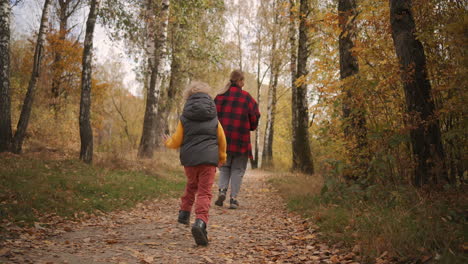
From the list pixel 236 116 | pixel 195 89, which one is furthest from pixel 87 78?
pixel 195 89

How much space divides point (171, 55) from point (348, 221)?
17276 mm

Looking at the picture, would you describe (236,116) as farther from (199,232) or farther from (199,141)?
(199,232)

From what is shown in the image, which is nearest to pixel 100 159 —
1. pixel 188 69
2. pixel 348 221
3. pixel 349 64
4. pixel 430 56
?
pixel 349 64

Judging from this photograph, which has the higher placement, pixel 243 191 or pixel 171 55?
pixel 171 55

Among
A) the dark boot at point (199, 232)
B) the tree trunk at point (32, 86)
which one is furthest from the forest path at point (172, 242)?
the tree trunk at point (32, 86)

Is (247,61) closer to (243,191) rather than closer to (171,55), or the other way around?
(171,55)

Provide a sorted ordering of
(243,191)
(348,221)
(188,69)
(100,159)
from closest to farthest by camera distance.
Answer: (348,221)
(243,191)
(100,159)
(188,69)

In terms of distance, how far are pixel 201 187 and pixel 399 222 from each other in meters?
2.40

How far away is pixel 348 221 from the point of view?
4.49 m

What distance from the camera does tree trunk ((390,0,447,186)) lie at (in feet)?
15.5

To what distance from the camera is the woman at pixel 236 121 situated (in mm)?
6980

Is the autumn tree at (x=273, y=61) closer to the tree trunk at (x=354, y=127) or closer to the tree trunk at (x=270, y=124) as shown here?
the tree trunk at (x=270, y=124)

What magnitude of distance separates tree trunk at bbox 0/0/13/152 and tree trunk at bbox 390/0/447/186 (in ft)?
33.1

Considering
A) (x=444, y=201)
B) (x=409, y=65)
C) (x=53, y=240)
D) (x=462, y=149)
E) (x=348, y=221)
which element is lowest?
(x=53, y=240)
